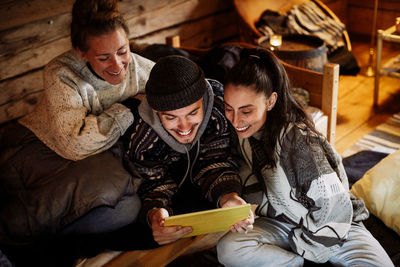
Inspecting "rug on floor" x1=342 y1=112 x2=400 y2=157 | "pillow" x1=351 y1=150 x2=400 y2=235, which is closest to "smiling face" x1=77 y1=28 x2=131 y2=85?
"pillow" x1=351 y1=150 x2=400 y2=235

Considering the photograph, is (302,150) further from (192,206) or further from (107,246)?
(107,246)

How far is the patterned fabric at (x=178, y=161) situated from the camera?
1529 mm

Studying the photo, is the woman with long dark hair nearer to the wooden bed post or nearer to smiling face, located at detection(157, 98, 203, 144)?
smiling face, located at detection(157, 98, 203, 144)

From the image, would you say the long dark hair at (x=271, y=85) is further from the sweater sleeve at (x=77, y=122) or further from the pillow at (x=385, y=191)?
the pillow at (x=385, y=191)

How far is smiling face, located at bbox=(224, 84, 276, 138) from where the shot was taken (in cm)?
140

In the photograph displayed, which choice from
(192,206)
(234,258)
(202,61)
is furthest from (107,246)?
(202,61)

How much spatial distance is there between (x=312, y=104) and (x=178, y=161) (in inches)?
34.8

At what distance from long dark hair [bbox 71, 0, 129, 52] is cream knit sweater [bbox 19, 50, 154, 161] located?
0.12 m

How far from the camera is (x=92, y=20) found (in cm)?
155

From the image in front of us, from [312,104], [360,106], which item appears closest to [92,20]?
[312,104]

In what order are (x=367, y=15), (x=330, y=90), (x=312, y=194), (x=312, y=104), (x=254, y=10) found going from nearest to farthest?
(x=312, y=194) → (x=330, y=90) → (x=312, y=104) → (x=254, y=10) → (x=367, y=15)

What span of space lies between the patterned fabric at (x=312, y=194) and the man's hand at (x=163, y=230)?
1.28 ft

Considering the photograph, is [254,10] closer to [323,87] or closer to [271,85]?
→ [323,87]

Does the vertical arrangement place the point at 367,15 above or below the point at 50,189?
above
